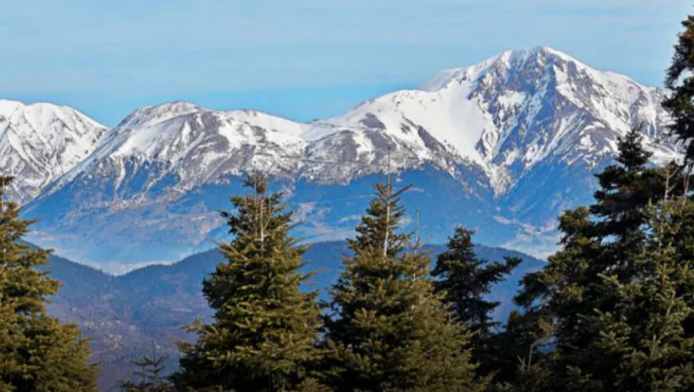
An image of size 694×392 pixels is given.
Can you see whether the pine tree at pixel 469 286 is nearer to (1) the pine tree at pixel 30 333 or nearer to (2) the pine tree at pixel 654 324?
(1) the pine tree at pixel 30 333

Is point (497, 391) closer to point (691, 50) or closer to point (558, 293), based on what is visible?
point (558, 293)

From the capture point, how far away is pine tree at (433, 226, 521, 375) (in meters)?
53.5

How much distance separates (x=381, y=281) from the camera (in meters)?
33.5

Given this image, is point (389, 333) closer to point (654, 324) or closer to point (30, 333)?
point (654, 324)

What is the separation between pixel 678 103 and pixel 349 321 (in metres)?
14.1

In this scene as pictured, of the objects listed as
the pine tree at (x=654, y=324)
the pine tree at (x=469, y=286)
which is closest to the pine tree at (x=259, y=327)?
the pine tree at (x=654, y=324)

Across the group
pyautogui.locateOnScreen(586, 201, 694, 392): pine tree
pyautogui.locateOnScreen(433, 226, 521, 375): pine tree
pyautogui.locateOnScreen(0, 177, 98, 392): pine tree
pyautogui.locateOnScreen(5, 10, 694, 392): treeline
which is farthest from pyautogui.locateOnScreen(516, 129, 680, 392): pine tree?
pyautogui.locateOnScreen(0, 177, 98, 392): pine tree

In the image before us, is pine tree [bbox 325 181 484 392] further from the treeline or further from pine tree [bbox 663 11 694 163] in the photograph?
pine tree [bbox 663 11 694 163]

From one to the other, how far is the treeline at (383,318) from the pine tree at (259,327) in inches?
1.9

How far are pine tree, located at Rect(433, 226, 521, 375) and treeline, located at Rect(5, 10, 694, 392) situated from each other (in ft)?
36.4

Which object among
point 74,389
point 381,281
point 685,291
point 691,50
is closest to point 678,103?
point 691,50

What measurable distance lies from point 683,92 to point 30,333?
85.7 feet

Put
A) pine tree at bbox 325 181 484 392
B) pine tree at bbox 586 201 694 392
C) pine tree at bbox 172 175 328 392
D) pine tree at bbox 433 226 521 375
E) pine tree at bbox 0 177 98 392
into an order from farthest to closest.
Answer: pine tree at bbox 433 226 521 375 → pine tree at bbox 0 177 98 392 → pine tree at bbox 325 181 484 392 → pine tree at bbox 172 175 328 392 → pine tree at bbox 586 201 694 392

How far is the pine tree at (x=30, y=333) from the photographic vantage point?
38.3 m
